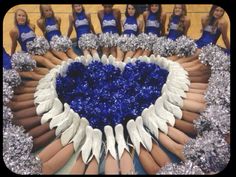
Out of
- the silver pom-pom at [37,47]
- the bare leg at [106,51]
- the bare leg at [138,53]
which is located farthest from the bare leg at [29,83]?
the bare leg at [138,53]

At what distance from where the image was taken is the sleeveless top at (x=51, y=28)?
2.18 m

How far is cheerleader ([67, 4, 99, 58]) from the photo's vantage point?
206 centimetres

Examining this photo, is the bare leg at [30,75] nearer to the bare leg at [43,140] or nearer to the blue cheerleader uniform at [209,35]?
the bare leg at [43,140]

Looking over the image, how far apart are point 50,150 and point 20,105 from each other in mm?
318

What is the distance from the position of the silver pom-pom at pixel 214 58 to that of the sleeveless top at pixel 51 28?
33.9 inches

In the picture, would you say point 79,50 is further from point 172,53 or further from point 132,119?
point 132,119

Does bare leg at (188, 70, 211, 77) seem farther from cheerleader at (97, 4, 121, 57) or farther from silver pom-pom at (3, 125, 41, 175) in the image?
silver pom-pom at (3, 125, 41, 175)

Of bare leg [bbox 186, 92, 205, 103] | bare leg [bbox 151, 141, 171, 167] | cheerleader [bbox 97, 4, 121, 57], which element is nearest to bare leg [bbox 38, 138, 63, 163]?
bare leg [bbox 151, 141, 171, 167]

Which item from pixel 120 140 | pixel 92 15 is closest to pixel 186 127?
pixel 120 140

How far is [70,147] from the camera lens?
58.4 inches

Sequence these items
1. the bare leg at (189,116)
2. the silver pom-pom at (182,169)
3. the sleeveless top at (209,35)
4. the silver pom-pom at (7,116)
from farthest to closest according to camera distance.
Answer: the sleeveless top at (209,35) → the bare leg at (189,116) → the silver pom-pom at (7,116) → the silver pom-pom at (182,169)

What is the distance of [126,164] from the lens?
4.50ft

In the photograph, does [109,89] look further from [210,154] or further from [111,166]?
[210,154]

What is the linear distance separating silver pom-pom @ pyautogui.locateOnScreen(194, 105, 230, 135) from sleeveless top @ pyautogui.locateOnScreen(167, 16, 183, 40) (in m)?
0.71
